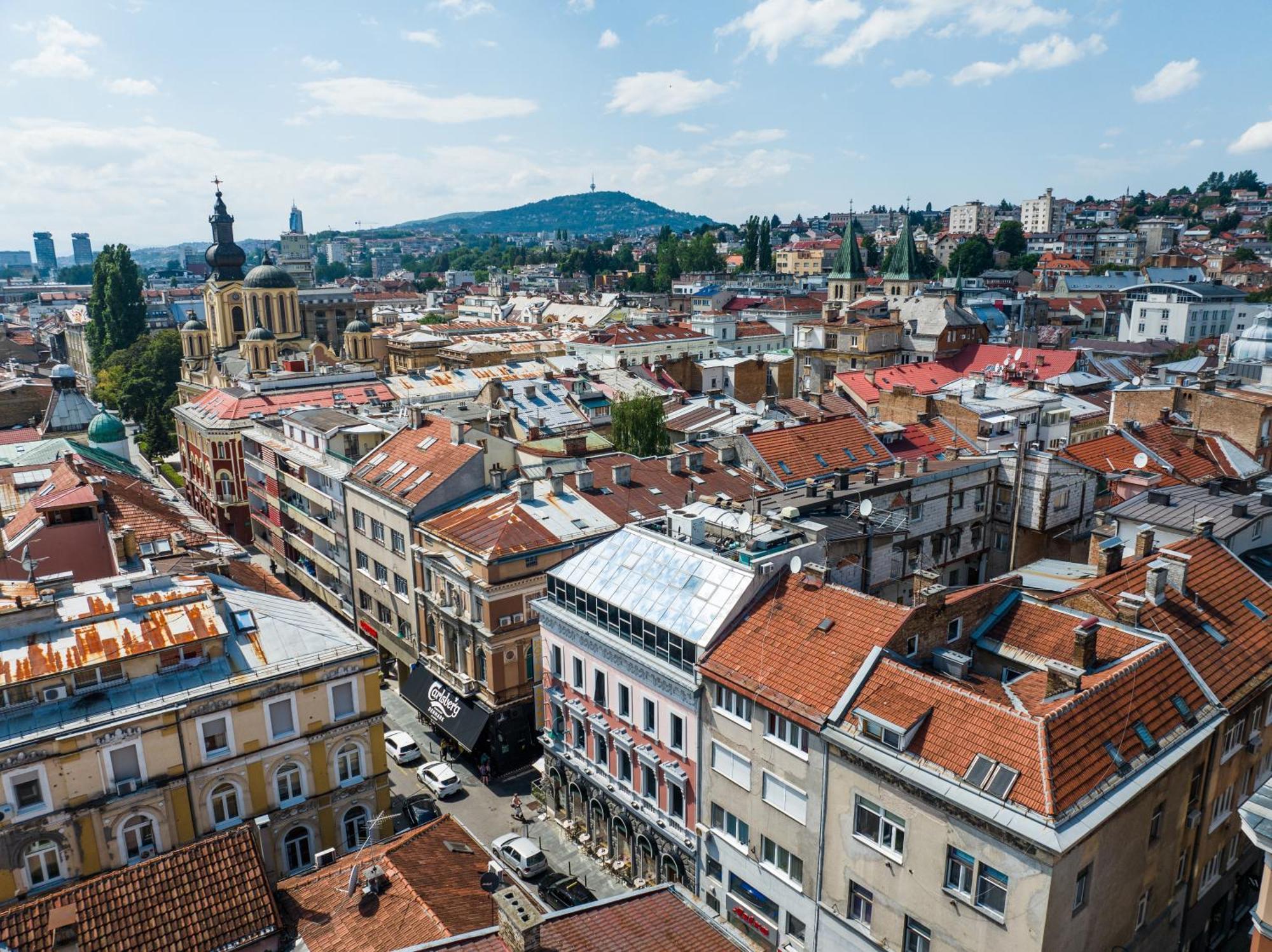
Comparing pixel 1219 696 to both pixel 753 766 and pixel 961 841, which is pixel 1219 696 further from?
pixel 753 766

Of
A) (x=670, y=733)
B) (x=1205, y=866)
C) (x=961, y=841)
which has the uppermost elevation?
(x=961, y=841)

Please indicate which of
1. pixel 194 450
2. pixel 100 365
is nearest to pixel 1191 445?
pixel 194 450

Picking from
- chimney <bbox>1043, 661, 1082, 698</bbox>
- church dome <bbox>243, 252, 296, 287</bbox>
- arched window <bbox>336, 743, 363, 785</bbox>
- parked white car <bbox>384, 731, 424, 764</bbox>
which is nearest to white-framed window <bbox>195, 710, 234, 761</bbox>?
arched window <bbox>336, 743, 363, 785</bbox>

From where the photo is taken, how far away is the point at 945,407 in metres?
61.4

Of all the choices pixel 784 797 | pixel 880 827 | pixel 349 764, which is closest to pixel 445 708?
pixel 349 764

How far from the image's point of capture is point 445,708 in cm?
4481

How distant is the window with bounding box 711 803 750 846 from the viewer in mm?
29688

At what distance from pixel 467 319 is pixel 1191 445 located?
14131 centimetres

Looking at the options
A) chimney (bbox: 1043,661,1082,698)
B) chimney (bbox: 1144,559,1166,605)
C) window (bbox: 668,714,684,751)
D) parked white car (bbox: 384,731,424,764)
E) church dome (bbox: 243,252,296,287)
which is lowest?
parked white car (bbox: 384,731,424,764)

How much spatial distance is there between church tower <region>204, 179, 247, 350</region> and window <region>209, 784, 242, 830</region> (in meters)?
98.3

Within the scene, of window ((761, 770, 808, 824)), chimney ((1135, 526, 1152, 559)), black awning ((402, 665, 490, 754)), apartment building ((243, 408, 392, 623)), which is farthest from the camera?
apartment building ((243, 408, 392, 623))

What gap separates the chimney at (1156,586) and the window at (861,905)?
13.5 meters

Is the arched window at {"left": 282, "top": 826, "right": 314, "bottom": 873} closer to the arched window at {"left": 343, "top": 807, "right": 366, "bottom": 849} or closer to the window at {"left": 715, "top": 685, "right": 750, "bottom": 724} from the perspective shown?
the arched window at {"left": 343, "top": 807, "right": 366, "bottom": 849}

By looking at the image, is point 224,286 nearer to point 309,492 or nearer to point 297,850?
point 309,492
